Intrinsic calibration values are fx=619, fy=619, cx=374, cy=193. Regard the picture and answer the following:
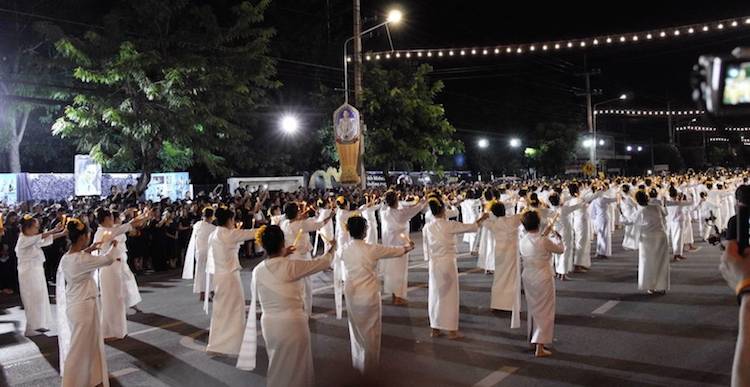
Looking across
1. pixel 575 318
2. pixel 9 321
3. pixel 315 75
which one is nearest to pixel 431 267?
pixel 575 318

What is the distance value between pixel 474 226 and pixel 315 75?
24167 millimetres

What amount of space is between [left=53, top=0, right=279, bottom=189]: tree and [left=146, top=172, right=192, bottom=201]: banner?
4.52ft

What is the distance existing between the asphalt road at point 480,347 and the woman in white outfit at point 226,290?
23 centimetres

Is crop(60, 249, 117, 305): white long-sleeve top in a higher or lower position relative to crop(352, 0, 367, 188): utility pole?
lower

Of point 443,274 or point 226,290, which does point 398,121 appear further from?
point 226,290

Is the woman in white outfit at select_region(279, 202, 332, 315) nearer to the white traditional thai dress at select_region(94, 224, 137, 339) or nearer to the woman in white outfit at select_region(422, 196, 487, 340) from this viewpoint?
the woman in white outfit at select_region(422, 196, 487, 340)

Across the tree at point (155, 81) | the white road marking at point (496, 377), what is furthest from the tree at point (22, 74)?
the white road marking at point (496, 377)

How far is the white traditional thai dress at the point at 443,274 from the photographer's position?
7.97 meters

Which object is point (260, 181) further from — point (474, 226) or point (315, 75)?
point (474, 226)

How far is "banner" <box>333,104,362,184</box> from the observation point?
18562 mm

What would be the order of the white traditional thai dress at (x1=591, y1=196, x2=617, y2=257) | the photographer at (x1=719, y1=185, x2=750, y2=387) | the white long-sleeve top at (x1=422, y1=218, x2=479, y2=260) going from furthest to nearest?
1. the white traditional thai dress at (x1=591, y1=196, x2=617, y2=257)
2. the white long-sleeve top at (x1=422, y1=218, x2=479, y2=260)
3. the photographer at (x1=719, y1=185, x2=750, y2=387)

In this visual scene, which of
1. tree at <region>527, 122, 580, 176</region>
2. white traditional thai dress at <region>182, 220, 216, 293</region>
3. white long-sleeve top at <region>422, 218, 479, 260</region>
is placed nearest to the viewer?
white long-sleeve top at <region>422, 218, 479, 260</region>

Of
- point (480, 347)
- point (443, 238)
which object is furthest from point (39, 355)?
point (480, 347)

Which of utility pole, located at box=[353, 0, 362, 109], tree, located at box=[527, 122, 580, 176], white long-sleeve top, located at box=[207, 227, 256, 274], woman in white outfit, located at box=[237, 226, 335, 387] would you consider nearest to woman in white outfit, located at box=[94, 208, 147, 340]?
white long-sleeve top, located at box=[207, 227, 256, 274]
